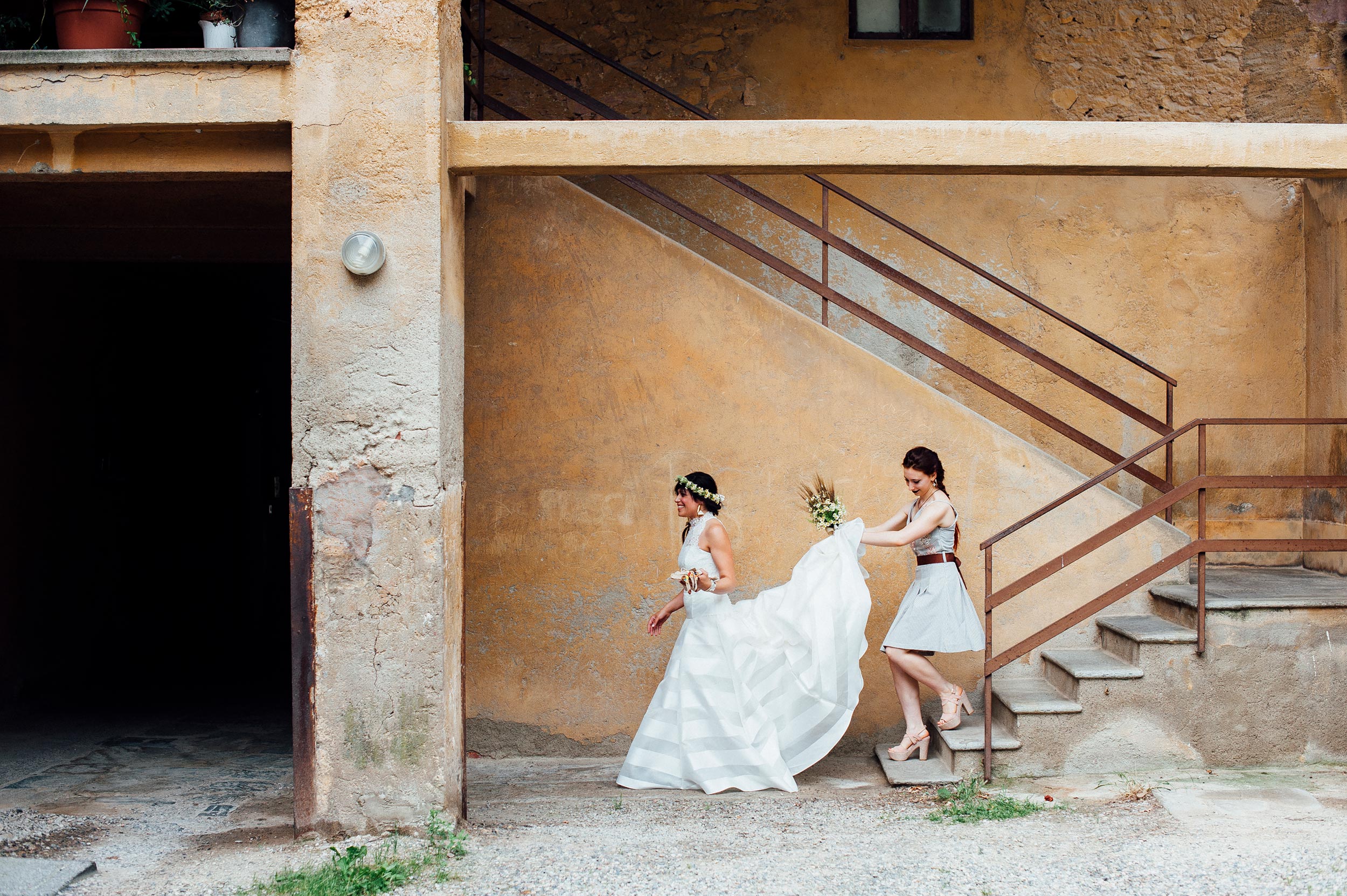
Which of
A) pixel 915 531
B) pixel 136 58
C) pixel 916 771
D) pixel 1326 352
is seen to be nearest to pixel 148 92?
pixel 136 58

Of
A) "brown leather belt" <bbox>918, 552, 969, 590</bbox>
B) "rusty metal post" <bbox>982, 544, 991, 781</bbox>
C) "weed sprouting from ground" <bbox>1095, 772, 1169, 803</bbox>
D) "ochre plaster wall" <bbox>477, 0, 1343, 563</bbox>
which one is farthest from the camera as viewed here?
"ochre plaster wall" <bbox>477, 0, 1343, 563</bbox>

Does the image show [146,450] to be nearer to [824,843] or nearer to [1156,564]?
[824,843]

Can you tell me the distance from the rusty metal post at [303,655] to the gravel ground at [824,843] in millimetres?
184

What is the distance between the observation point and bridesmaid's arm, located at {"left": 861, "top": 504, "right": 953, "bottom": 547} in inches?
216

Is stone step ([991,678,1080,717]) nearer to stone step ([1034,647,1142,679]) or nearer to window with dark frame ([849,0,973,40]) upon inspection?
stone step ([1034,647,1142,679])

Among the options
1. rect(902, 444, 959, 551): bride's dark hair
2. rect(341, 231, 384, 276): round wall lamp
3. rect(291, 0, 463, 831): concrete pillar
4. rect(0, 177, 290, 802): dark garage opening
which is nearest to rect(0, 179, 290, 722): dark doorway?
rect(0, 177, 290, 802): dark garage opening

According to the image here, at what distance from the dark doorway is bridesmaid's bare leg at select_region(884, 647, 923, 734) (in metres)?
4.11

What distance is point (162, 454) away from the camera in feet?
Result: 31.3

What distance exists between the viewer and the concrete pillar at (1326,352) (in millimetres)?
7156

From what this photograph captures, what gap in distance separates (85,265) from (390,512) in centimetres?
526

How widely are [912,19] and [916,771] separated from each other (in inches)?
222

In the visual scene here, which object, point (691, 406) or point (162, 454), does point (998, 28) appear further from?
point (162, 454)

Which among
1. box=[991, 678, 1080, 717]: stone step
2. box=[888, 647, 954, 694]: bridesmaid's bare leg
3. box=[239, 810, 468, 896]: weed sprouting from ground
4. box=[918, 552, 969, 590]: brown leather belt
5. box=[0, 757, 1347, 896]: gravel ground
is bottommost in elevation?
box=[0, 757, 1347, 896]: gravel ground

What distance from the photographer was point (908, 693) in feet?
19.1
